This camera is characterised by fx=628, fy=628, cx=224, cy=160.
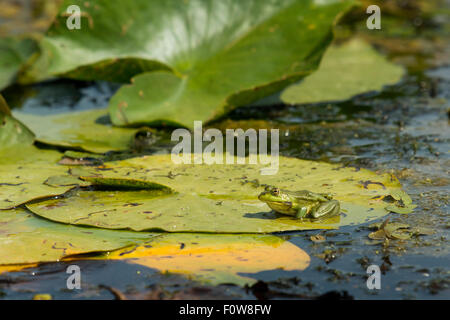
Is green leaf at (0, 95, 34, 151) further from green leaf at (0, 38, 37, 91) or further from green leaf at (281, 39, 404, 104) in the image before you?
green leaf at (281, 39, 404, 104)

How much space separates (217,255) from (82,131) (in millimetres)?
1984

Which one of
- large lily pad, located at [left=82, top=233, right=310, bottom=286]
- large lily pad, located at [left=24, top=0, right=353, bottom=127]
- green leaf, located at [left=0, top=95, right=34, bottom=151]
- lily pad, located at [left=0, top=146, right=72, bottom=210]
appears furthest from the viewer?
large lily pad, located at [left=24, top=0, right=353, bottom=127]

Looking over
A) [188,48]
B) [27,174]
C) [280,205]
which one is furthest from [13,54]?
[280,205]

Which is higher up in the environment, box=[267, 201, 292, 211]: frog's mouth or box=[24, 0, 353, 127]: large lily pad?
box=[24, 0, 353, 127]: large lily pad

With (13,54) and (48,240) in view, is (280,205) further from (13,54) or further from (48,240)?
(13,54)

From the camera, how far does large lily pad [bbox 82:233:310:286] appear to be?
217cm

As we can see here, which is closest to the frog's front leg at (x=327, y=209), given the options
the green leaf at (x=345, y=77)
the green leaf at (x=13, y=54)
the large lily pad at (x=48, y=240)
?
the large lily pad at (x=48, y=240)

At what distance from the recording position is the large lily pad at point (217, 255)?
85.4 inches

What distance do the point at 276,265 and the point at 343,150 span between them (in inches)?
58.6

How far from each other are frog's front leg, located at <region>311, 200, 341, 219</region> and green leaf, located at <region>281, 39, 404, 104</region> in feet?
6.76

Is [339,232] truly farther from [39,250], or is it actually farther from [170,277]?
[39,250]

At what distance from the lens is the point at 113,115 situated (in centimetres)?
395

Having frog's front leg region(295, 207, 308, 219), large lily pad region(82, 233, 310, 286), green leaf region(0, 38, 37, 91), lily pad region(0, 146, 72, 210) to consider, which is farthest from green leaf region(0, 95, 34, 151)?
frog's front leg region(295, 207, 308, 219)

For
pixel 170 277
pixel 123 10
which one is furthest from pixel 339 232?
pixel 123 10
